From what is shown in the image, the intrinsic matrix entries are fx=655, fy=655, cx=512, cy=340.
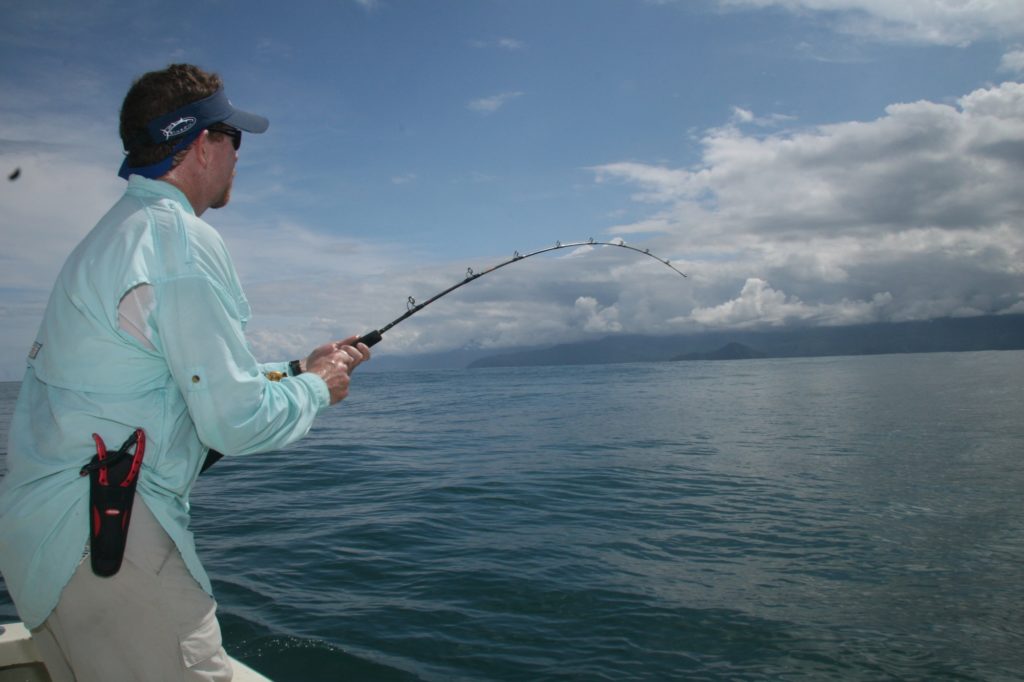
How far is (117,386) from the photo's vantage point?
189cm

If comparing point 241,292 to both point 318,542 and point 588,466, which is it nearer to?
point 318,542

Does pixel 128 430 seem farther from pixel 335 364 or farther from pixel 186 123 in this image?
pixel 186 123

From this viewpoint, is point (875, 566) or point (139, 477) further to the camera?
point (875, 566)

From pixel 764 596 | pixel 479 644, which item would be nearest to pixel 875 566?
pixel 764 596

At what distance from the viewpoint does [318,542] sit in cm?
947

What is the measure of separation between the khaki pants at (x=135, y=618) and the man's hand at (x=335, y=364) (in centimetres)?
75

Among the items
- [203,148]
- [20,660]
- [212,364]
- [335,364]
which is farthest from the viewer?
[20,660]

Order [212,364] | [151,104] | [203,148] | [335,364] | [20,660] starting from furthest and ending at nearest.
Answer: [20,660] → [335,364] → [203,148] → [151,104] → [212,364]

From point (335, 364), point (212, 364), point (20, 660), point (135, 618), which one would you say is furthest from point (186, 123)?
point (20, 660)

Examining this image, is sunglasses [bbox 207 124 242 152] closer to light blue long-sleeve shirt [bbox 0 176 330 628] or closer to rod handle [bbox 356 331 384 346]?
light blue long-sleeve shirt [bbox 0 176 330 628]

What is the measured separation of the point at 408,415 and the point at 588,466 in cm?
2068

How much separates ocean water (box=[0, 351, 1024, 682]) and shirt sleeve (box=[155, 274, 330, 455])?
15.1ft

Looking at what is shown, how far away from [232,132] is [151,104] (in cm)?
26

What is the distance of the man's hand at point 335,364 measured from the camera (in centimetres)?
249
